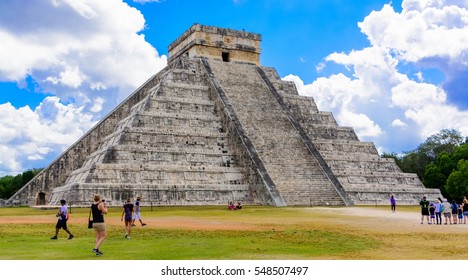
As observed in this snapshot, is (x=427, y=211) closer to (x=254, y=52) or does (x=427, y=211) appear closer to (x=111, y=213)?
(x=111, y=213)

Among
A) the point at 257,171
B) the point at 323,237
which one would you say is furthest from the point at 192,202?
the point at 323,237

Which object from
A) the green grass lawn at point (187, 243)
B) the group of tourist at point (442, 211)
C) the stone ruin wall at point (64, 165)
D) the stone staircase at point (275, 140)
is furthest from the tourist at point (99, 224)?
the stone ruin wall at point (64, 165)

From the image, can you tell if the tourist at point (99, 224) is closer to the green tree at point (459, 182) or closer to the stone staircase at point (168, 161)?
the stone staircase at point (168, 161)

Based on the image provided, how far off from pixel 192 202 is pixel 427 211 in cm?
1148

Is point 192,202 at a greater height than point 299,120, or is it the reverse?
point 299,120

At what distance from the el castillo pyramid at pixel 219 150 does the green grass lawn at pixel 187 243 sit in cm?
890

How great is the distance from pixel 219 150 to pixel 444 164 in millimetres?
24296

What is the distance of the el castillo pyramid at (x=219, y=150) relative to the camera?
85.6 ft

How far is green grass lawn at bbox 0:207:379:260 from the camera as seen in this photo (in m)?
10.1

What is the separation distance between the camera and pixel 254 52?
38.9m

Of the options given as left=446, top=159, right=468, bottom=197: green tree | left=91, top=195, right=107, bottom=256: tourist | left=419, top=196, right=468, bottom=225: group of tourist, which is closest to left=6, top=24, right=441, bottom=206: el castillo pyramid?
left=419, top=196, right=468, bottom=225: group of tourist

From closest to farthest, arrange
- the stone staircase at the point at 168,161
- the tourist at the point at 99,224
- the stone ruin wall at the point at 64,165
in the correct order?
the tourist at the point at 99,224
the stone staircase at the point at 168,161
the stone ruin wall at the point at 64,165

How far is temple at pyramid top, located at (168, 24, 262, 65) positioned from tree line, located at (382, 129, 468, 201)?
17.2 metres
